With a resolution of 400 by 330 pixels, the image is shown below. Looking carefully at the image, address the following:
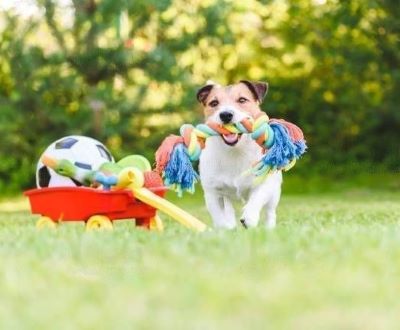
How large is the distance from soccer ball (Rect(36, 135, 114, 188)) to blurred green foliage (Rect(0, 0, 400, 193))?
4.78m

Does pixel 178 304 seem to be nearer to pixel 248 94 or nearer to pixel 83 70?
→ pixel 248 94

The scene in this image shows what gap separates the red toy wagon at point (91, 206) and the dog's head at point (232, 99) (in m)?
0.52

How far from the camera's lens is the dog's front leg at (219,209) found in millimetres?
5611

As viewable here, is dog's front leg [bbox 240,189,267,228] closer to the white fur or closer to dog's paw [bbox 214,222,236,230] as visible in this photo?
the white fur

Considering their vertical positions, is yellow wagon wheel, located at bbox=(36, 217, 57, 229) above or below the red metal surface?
below

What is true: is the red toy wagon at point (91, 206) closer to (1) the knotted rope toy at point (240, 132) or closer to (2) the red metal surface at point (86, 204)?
(2) the red metal surface at point (86, 204)

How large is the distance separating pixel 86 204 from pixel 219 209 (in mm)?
725

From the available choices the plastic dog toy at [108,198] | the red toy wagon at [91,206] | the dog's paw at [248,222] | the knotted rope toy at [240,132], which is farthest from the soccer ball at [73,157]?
the dog's paw at [248,222]

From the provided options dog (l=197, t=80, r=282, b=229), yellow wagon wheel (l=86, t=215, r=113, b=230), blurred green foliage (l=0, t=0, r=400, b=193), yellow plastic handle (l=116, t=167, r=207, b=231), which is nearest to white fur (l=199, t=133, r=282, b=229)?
dog (l=197, t=80, r=282, b=229)

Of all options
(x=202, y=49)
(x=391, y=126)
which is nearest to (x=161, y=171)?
(x=202, y=49)

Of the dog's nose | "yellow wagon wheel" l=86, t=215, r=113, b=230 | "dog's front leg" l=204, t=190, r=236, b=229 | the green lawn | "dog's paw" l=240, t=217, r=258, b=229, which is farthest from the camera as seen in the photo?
"dog's front leg" l=204, t=190, r=236, b=229

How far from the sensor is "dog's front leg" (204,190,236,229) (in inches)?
221

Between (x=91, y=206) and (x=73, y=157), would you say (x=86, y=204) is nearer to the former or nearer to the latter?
(x=91, y=206)

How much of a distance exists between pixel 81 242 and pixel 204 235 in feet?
1.73
